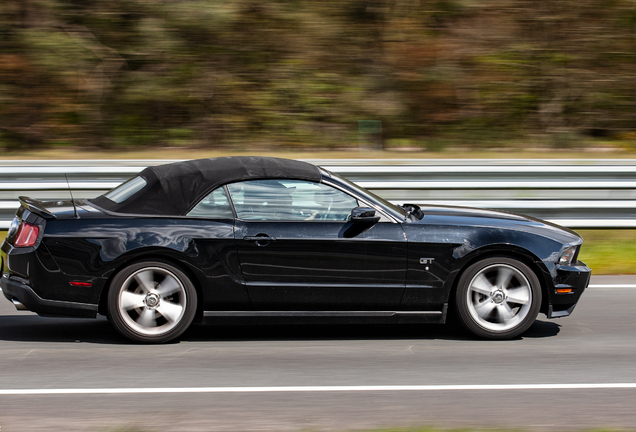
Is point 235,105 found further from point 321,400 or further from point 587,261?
point 321,400

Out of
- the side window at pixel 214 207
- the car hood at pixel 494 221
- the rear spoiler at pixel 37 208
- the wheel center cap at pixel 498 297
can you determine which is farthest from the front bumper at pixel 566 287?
the rear spoiler at pixel 37 208

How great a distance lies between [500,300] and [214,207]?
2.26 m

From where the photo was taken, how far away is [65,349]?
5.68 meters

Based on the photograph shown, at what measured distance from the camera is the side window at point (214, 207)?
18.8 ft

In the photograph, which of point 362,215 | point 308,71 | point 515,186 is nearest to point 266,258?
point 362,215

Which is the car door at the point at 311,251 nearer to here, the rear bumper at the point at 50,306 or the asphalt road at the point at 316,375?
the asphalt road at the point at 316,375

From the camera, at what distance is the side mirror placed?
5719 millimetres

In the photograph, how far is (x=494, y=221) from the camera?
240 inches

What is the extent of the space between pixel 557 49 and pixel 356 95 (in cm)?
330

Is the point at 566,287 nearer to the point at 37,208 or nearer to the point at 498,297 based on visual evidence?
the point at 498,297

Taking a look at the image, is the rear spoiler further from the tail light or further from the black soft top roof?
the black soft top roof

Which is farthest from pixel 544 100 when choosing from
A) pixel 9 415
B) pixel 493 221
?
pixel 9 415

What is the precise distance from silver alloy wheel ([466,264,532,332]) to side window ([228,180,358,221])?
1.13 m

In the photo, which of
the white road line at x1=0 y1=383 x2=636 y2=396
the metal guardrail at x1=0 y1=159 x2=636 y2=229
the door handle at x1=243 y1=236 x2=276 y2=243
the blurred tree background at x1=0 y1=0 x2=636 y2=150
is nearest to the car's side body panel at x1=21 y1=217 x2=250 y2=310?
the door handle at x1=243 y1=236 x2=276 y2=243
